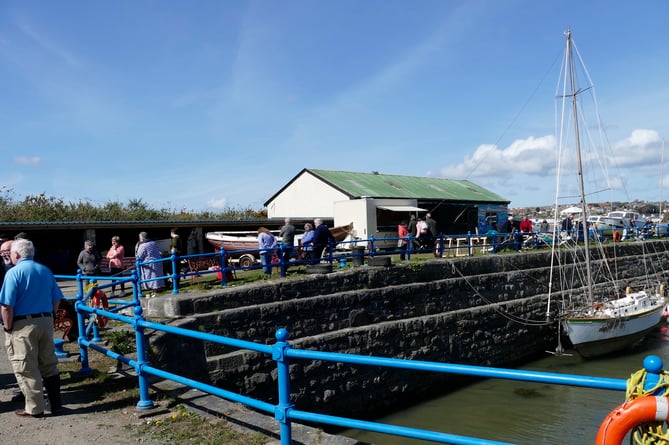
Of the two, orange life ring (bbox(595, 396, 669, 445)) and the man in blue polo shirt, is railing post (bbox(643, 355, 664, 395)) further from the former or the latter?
the man in blue polo shirt

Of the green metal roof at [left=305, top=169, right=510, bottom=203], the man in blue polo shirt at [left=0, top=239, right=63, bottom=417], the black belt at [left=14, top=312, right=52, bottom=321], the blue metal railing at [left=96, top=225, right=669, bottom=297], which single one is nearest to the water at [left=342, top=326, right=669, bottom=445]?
the blue metal railing at [left=96, top=225, right=669, bottom=297]

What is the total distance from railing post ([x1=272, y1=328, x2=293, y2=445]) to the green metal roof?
70.4ft

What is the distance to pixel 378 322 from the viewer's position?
12906mm

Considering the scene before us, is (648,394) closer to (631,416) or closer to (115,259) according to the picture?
(631,416)

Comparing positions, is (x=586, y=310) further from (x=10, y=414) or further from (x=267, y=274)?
(x=10, y=414)

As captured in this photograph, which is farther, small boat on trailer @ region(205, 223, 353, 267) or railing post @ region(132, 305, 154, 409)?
small boat on trailer @ region(205, 223, 353, 267)

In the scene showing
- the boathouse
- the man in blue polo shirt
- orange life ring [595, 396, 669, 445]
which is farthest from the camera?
the boathouse

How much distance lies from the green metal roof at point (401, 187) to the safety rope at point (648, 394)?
2261 cm

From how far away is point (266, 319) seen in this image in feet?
35.4

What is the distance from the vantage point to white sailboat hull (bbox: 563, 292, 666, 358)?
15.1m

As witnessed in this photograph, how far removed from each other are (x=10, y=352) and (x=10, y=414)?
26.7 inches

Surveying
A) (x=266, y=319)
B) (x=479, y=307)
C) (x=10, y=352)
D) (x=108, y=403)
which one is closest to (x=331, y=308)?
(x=266, y=319)

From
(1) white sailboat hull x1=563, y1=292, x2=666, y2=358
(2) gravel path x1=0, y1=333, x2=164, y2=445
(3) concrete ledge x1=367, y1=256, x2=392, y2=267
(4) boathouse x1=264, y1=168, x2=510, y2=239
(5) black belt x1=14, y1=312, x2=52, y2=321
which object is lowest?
(1) white sailboat hull x1=563, y1=292, x2=666, y2=358

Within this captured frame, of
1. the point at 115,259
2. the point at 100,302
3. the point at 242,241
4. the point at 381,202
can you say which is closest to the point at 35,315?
the point at 100,302
